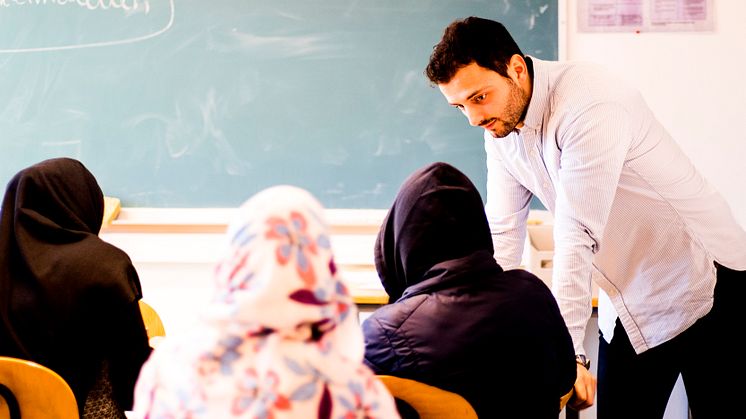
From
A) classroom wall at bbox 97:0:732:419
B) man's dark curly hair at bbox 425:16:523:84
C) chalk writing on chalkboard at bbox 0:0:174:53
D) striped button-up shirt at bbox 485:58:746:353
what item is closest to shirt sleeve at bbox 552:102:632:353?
striped button-up shirt at bbox 485:58:746:353

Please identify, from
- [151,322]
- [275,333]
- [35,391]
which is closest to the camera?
[275,333]

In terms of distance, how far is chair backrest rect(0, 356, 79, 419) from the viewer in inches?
59.6

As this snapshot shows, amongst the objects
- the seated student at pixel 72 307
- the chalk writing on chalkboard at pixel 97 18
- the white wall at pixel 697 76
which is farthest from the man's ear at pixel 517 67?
the chalk writing on chalkboard at pixel 97 18

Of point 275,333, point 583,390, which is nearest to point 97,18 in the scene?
point 583,390

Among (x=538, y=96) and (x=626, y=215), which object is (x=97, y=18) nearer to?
(x=538, y=96)

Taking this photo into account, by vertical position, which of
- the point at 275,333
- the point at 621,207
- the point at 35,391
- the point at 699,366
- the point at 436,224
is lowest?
the point at 699,366

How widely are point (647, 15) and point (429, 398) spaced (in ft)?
6.85

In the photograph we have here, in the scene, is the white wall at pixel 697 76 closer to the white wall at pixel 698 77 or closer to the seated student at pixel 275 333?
the white wall at pixel 698 77

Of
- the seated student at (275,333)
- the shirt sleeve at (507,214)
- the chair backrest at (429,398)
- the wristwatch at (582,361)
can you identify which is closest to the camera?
the seated student at (275,333)

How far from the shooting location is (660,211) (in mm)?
1829

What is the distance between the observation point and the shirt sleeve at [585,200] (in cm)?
168

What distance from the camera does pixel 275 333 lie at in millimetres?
895

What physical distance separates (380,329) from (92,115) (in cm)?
220

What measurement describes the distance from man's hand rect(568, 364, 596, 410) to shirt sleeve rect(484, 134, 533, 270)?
541 millimetres
